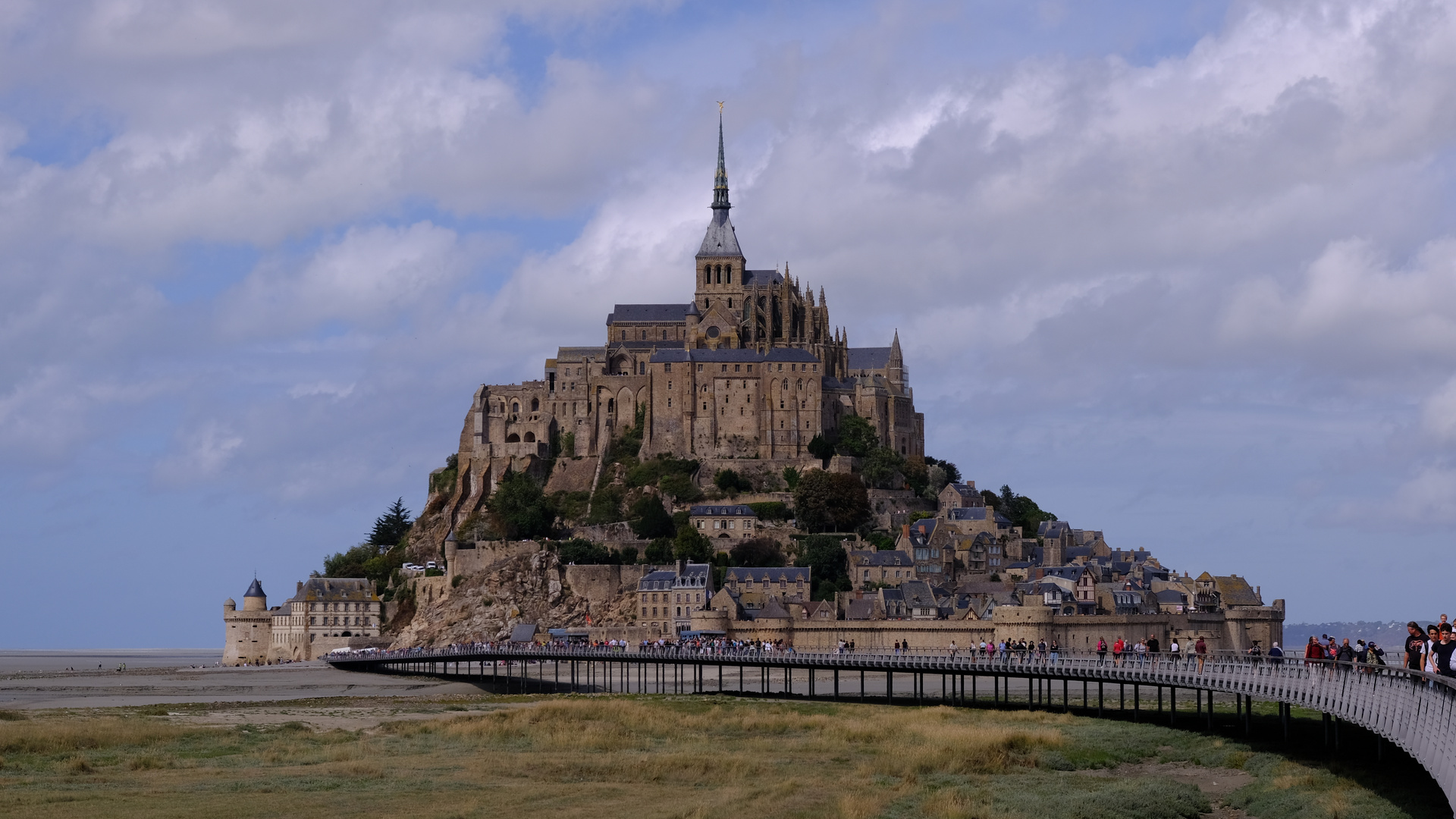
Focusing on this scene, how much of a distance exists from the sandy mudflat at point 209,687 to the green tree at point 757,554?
26.2 meters

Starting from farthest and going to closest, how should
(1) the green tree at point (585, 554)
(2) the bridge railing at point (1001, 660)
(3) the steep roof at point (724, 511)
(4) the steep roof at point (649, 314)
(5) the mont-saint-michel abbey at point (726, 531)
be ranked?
1. (4) the steep roof at point (649, 314)
2. (3) the steep roof at point (724, 511)
3. (1) the green tree at point (585, 554)
4. (5) the mont-saint-michel abbey at point (726, 531)
5. (2) the bridge railing at point (1001, 660)

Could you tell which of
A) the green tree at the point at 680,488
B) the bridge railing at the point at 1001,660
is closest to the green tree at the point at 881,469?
the green tree at the point at 680,488

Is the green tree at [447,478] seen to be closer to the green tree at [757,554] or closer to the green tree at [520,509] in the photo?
the green tree at [520,509]

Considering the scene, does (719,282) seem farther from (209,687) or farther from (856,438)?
(209,687)

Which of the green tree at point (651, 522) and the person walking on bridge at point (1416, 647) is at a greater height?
the green tree at point (651, 522)

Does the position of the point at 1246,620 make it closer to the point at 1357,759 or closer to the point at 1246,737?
the point at 1246,737

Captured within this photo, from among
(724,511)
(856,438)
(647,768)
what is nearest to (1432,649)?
(647,768)

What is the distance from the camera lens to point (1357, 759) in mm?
42062

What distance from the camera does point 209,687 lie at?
92.4 metres

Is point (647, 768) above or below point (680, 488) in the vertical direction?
below

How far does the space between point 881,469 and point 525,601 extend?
2658 centimetres

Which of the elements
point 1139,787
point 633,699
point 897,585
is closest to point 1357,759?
point 1139,787

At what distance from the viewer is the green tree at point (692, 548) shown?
11950 centimetres

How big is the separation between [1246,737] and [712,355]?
87.7 meters
